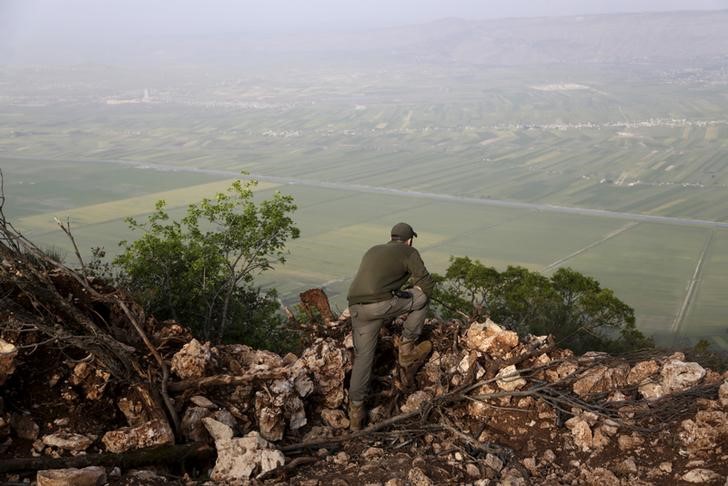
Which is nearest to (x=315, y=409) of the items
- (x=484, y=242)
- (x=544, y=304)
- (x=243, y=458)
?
(x=243, y=458)

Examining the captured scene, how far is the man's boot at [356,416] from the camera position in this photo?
930 centimetres

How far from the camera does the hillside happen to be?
8008 mm

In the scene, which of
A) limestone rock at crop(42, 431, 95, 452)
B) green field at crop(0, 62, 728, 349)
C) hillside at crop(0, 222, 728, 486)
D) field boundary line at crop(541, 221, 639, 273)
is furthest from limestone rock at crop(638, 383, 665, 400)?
field boundary line at crop(541, 221, 639, 273)

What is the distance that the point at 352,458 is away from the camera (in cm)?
849

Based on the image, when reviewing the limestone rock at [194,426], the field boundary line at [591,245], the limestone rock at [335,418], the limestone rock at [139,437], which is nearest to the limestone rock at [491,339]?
the limestone rock at [335,418]

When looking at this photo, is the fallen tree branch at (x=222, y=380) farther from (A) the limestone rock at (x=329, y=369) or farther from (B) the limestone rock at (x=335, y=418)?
(B) the limestone rock at (x=335, y=418)

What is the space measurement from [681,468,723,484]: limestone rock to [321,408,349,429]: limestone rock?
389 centimetres

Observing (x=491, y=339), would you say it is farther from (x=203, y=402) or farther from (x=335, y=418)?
(x=203, y=402)

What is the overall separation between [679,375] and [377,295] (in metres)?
3.78

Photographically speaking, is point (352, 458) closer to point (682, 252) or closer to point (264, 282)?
point (264, 282)

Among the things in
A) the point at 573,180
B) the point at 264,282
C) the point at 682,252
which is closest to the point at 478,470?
the point at 264,282

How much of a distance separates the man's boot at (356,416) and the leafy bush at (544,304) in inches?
568

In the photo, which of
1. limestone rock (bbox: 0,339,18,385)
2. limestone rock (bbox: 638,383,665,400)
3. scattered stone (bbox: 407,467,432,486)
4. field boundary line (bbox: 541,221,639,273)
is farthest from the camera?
field boundary line (bbox: 541,221,639,273)

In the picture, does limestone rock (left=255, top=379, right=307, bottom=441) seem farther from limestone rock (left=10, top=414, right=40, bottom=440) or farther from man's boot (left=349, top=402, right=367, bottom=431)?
limestone rock (left=10, top=414, right=40, bottom=440)
